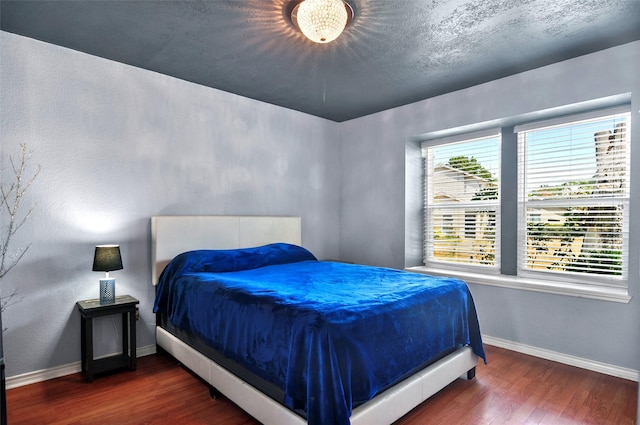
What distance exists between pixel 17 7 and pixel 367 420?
3.14 metres

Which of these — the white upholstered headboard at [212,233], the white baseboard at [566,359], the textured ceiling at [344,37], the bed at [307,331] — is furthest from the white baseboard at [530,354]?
the textured ceiling at [344,37]

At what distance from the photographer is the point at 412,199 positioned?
4.16 metres

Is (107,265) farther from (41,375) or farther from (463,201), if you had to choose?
(463,201)

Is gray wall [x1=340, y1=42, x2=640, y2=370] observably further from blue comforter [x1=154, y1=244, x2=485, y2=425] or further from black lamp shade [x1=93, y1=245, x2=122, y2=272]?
black lamp shade [x1=93, y1=245, x2=122, y2=272]

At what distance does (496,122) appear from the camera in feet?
11.2

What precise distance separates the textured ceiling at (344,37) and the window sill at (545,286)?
73.2 inches

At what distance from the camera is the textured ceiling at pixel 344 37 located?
7.17 ft

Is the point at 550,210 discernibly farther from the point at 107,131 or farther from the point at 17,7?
the point at 17,7

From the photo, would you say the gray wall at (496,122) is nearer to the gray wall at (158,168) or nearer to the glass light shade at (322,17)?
the gray wall at (158,168)

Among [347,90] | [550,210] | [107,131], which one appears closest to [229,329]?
[107,131]

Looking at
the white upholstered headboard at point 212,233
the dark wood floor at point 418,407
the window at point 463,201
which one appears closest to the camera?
the dark wood floor at point 418,407

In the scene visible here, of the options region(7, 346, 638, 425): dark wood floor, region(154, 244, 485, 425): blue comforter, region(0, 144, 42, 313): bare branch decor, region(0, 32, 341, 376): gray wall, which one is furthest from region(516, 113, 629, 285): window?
region(0, 144, 42, 313): bare branch decor

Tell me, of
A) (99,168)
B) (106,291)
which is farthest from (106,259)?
(99,168)

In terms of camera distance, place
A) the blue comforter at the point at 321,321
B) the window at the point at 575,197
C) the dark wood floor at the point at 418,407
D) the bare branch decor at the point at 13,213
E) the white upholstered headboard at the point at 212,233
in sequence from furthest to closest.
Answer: the white upholstered headboard at the point at 212,233 < the window at the point at 575,197 < the bare branch decor at the point at 13,213 < the dark wood floor at the point at 418,407 < the blue comforter at the point at 321,321
